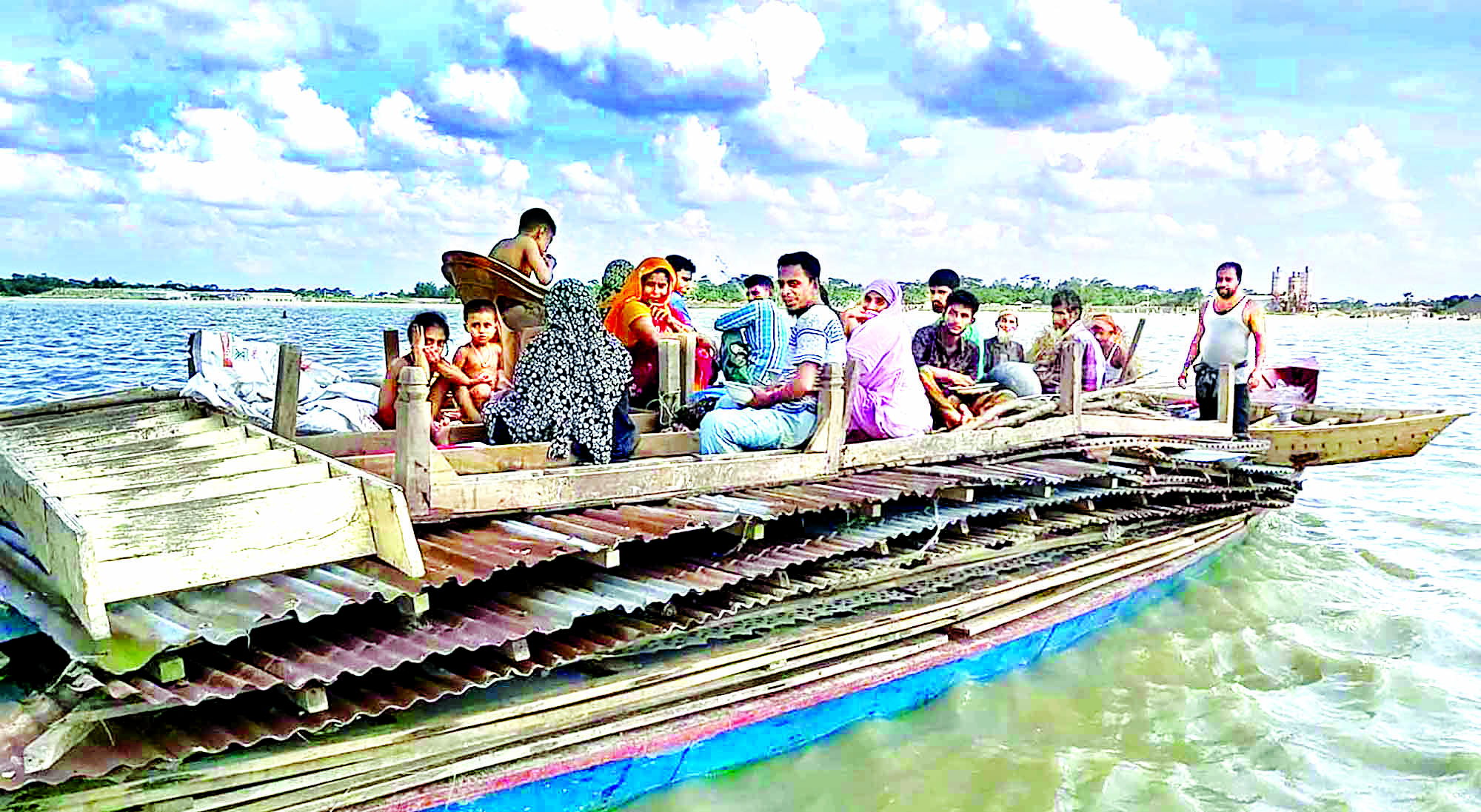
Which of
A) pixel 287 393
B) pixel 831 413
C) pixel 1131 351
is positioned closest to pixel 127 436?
pixel 287 393

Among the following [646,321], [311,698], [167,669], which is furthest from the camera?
[646,321]

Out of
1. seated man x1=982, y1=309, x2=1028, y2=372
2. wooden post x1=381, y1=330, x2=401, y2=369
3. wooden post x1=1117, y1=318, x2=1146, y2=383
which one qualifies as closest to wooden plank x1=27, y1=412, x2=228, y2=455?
wooden post x1=381, y1=330, x2=401, y2=369

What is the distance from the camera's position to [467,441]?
5.88 metres

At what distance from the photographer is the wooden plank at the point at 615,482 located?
13.8ft

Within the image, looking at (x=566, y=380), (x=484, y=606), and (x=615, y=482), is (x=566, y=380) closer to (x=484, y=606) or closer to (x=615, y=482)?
(x=615, y=482)

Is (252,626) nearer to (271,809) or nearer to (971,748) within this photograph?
(271,809)

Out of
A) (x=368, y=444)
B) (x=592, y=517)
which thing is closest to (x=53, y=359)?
(x=368, y=444)

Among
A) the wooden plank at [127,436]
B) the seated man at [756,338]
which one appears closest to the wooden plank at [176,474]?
the wooden plank at [127,436]

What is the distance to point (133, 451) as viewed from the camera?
15.3 ft

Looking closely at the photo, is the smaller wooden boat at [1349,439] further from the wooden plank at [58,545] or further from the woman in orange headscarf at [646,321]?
the wooden plank at [58,545]

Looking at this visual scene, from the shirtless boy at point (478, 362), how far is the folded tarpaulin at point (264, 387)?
23.1 inches

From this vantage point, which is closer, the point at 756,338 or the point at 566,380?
the point at 566,380

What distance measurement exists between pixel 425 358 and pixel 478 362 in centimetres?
38

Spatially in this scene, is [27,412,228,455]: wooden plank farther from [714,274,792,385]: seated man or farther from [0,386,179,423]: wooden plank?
[714,274,792,385]: seated man
